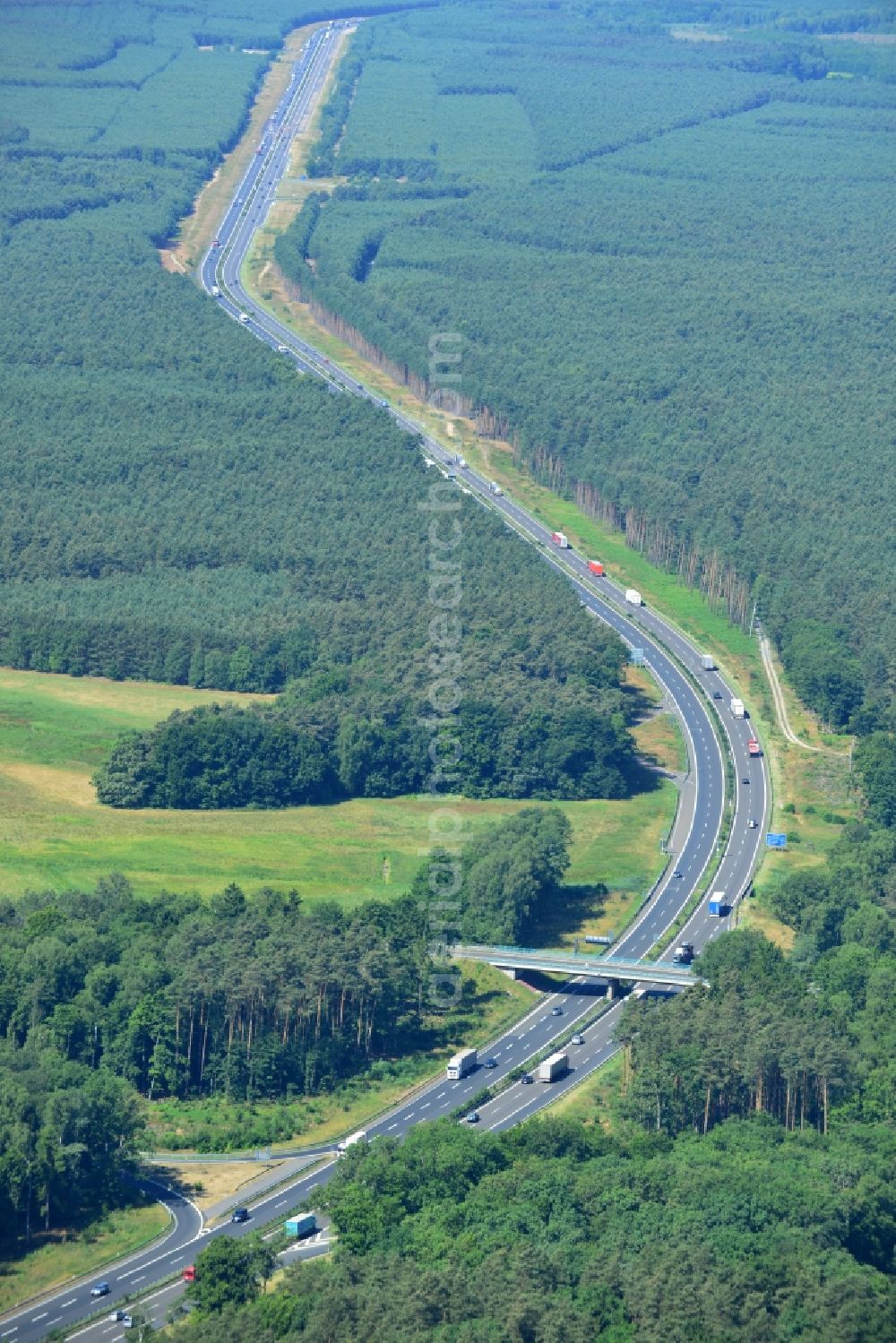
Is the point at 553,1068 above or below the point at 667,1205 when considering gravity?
above

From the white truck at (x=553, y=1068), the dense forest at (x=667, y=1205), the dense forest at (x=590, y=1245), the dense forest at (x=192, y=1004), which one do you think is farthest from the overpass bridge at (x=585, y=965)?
the dense forest at (x=590, y=1245)

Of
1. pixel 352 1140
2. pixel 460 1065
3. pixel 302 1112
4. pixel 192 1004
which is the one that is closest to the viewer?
pixel 352 1140

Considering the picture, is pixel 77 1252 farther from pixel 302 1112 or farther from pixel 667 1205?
pixel 667 1205

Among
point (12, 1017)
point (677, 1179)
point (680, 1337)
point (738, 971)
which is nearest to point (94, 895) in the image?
point (12, 1017)

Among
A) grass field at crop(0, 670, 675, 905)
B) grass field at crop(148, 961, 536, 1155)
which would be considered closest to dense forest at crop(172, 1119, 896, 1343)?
grass field at crop(148, 961, 536, 1155)

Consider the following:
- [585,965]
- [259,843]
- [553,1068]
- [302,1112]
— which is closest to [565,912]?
[585,965]

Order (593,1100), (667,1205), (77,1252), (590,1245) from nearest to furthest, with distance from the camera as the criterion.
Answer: (590,1245) → (667,1205) → (77,1252) → (593,1100)
